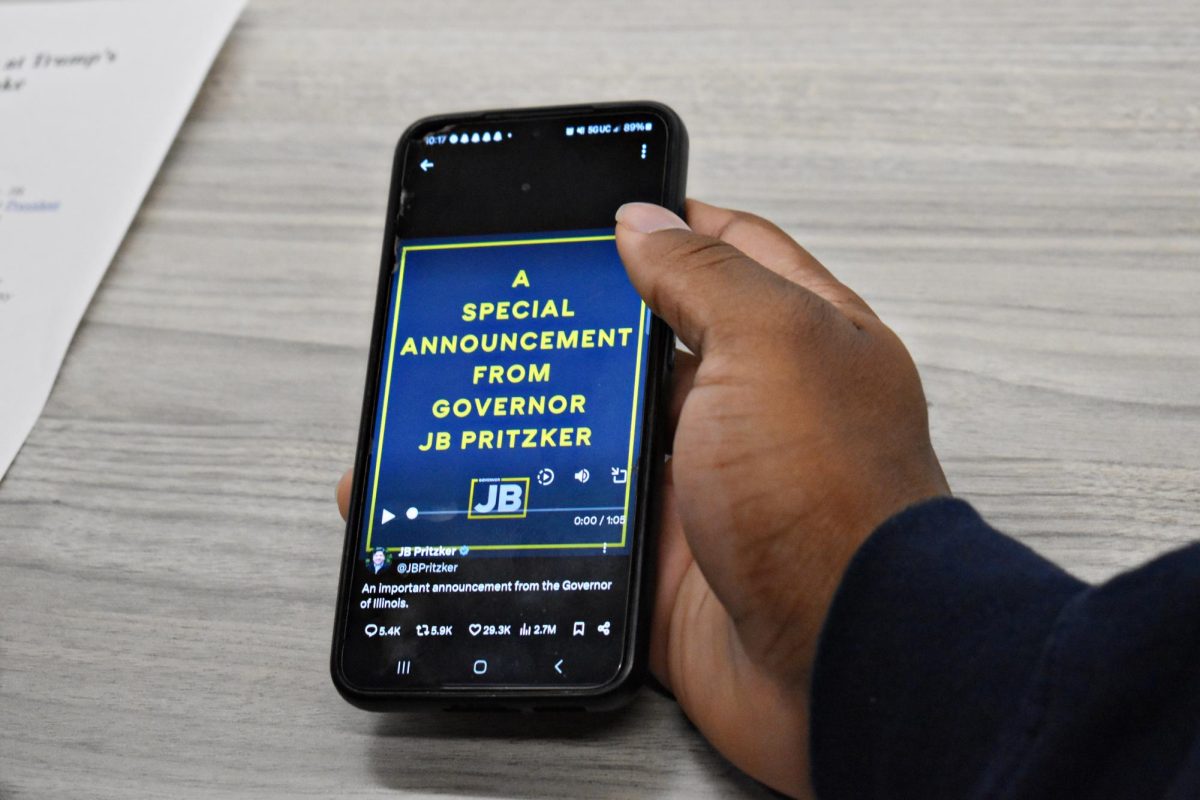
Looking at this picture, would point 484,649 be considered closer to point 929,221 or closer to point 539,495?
point 539,495

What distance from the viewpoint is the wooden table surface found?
1.37ft

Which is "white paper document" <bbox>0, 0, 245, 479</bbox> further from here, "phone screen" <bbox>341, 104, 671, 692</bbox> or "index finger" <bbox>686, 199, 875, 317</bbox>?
"index finger" <bbox>686, 199, 875, 317</bbox>

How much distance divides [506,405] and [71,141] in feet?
1.04

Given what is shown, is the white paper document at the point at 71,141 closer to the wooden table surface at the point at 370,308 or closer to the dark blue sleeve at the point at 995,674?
the wooden table surface at the point at 370,308

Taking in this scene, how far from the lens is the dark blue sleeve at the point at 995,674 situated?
29cm

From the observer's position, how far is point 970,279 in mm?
488

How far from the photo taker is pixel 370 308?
523 mm

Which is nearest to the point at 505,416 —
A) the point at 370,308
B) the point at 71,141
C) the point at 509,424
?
the point at 509,424

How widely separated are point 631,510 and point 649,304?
0.08 metres

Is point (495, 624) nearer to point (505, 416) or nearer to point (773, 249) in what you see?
point (505, 416)

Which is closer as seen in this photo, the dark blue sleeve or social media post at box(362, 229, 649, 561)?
the dark blue sleeve

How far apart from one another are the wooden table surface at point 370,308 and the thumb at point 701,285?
0.12m

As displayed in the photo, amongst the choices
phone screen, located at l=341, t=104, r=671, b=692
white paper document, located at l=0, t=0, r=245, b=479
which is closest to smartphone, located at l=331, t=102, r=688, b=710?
phone screen, located at l=341, t=104, r=671, b=692
